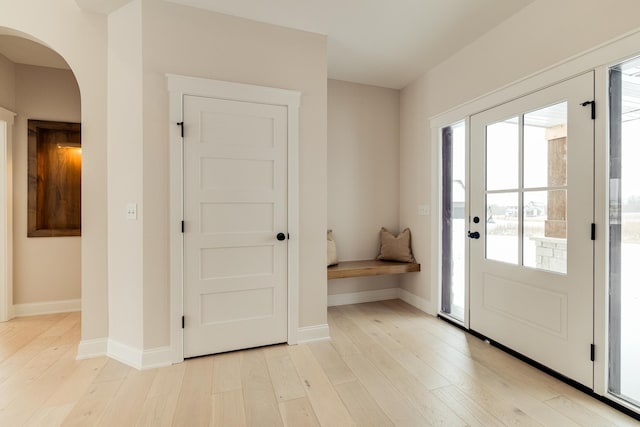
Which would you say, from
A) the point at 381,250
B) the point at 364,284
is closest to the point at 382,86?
the point at 381,250

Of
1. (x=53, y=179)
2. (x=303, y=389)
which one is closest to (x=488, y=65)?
(x=303, y=389)

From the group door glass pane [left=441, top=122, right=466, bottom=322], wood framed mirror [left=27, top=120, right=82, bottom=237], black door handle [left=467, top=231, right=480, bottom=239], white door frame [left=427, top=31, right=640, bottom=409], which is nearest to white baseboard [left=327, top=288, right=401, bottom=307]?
door glass pane [left=441, top=122, right=466, bottom=322]

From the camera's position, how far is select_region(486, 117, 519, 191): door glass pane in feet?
8.20

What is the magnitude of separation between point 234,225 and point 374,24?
2117 millimetres

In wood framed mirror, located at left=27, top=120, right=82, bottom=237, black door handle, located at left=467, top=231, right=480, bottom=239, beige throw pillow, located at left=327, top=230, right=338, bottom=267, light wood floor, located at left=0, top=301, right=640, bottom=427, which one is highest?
wood framed mirror, located at left=27, top=120, right=82, bottom=237

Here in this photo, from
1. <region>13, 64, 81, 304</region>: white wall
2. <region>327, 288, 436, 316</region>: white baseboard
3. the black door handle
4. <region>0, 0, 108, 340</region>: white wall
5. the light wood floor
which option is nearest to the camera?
the light wood floor

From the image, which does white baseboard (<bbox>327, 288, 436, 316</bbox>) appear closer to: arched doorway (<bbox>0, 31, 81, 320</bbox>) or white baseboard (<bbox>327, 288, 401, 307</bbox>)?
white baseboard (<bbox>327, 288, 401, 307</bbox>)

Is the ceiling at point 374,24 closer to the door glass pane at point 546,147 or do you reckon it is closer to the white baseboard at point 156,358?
the door glass pane at point 546,147

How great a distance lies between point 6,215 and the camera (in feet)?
10.3

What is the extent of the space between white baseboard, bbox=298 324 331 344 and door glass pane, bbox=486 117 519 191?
6.53 ft

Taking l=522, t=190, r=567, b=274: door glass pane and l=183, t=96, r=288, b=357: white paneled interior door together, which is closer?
l=522, t=190, r=567, b=274: door glass pane

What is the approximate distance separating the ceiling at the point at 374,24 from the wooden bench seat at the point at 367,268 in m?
2.26

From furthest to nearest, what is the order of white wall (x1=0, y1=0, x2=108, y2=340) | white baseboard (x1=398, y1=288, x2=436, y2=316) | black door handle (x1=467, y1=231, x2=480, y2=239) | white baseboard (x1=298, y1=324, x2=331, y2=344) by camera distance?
white baseboard (x1=398, y1=288, x2=436, y2=316) → black door handle (x1=467, y1=231, x2=480, y2=239) → white baseboard (x1=298, y1=324, x2=331, y2=344) → white wall (x1=0, y1=0, x2=108, y2=340)

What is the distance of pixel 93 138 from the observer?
7.98ft
